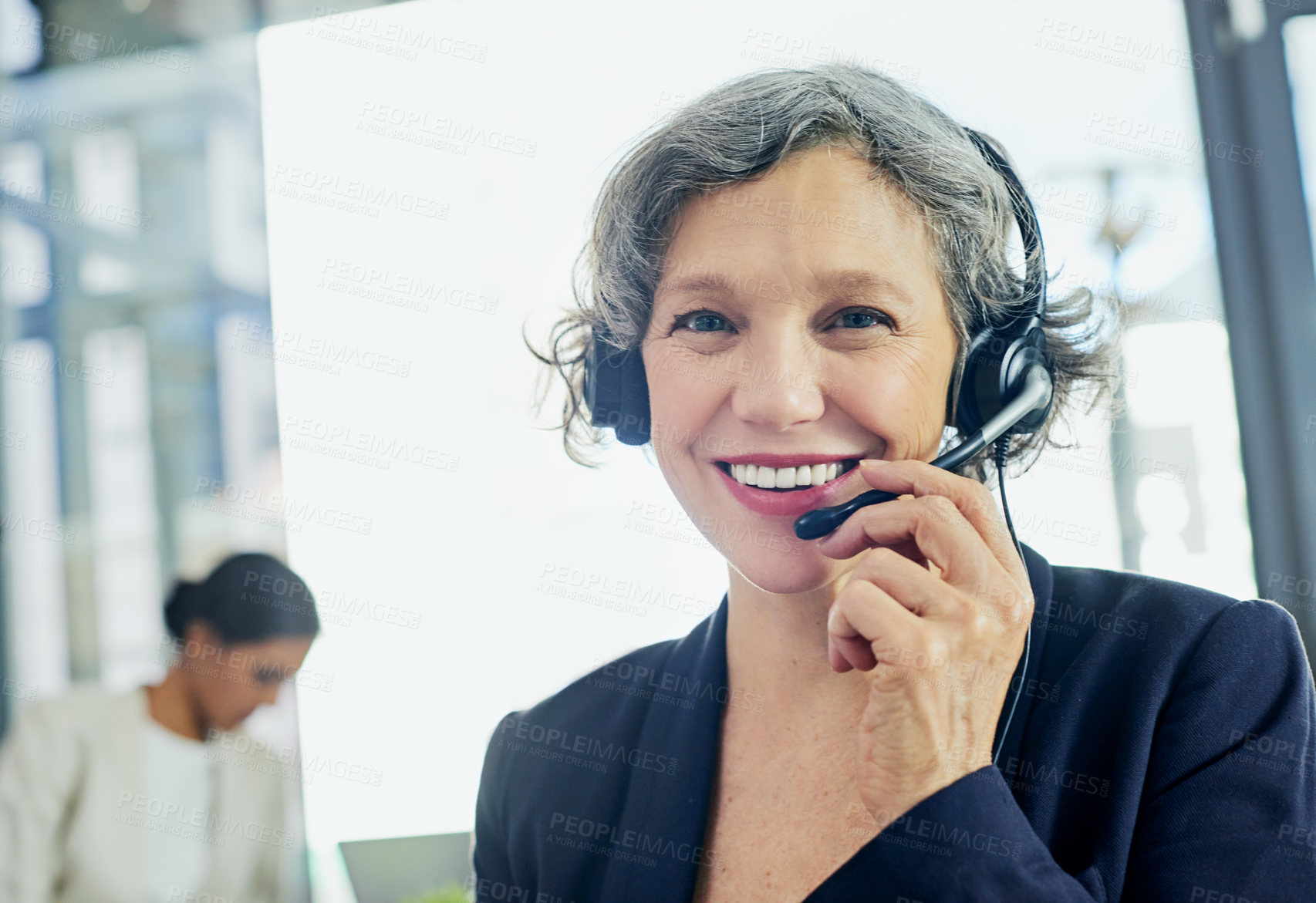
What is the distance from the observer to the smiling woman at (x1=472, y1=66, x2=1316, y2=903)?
72 centimetres

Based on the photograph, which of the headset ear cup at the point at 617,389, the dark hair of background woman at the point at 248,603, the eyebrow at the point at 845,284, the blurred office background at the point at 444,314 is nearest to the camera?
the eyebrow at the point at 845,284

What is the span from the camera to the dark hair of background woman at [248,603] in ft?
7.05

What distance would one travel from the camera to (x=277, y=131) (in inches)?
93.2

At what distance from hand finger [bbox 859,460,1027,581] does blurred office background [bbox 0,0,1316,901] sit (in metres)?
0.54

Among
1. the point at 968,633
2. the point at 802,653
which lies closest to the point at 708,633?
the point at 802,653

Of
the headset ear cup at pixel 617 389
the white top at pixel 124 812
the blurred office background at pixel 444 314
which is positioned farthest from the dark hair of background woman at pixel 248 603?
the headset ear cup at pixel 617 389

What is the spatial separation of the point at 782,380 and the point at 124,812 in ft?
6.92

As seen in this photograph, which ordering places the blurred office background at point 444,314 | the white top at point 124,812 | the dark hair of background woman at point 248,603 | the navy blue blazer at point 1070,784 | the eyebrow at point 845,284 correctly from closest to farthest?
the navy blue blazer at point 1070,784 < the eyebrow at point 845,284 < the blurred office background at point 444,314 < the white top at point 124,812 < the dark hair of background woman at point 248,603

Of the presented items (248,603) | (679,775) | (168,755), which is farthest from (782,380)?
(168,755)

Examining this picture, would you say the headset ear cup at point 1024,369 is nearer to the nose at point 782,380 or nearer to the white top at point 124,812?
the nose at point 782,380

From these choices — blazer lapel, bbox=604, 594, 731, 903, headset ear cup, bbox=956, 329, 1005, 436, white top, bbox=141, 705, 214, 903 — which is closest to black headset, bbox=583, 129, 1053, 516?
headset ear cup, bbox=956, 329, 1005, 436

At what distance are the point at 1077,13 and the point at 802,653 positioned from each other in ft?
4.37

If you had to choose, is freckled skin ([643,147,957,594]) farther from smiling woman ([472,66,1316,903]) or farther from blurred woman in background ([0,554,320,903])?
blurred woman in background ([0,554,320,903])

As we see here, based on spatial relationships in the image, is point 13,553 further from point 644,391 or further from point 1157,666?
point 1157,666
